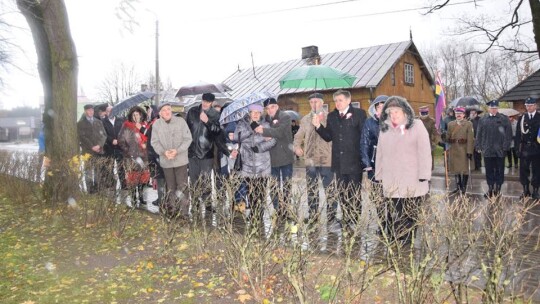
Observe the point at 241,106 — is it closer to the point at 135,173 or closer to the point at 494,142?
the point at 135,173

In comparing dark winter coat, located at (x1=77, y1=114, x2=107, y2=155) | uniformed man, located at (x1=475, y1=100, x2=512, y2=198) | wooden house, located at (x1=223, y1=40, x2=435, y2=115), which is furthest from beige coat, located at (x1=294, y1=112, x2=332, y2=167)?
wooden house, located at (x1=223, y1=40, x2=435, y2=115)

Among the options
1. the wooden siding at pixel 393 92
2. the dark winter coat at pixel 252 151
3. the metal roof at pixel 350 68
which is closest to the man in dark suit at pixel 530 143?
the dark winter coat at pixel 252 151

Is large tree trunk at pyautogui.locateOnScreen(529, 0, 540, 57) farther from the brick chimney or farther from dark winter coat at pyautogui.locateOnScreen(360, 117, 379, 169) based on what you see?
the brick chimney

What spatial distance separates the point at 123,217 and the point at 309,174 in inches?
110

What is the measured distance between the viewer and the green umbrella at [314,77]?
7259 millimetres

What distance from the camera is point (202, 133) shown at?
789 cm

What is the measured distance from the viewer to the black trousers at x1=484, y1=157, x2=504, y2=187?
914 centimetres

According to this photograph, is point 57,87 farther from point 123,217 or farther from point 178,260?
point 178,260

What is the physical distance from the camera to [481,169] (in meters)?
14.1

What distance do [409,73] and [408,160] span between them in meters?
28.3

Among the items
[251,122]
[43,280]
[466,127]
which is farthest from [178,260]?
[466,127]

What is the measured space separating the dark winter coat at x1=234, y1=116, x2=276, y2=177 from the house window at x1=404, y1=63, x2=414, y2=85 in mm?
26776

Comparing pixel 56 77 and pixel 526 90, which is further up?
pixel 526 90

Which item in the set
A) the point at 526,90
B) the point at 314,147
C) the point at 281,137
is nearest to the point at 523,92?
the point at 526,90
